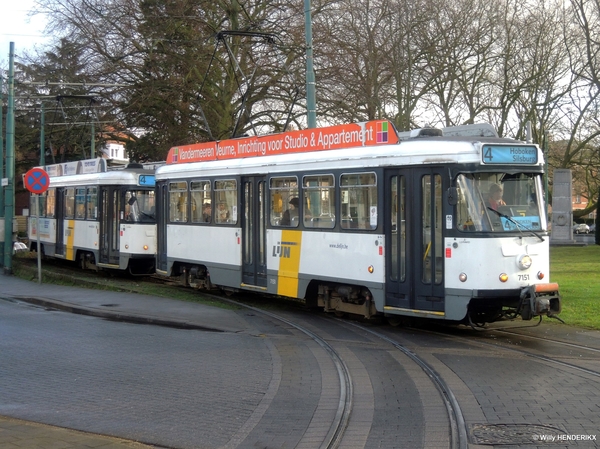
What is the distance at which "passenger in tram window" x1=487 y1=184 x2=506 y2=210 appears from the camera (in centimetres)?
1139

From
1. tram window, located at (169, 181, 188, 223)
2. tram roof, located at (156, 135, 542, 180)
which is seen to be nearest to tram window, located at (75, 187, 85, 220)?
tram window, located at (169, 181, 188, 223)

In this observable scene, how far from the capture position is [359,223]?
1284 centimetres

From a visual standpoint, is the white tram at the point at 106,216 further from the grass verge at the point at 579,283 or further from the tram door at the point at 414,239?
the tram door at the point at 414,239

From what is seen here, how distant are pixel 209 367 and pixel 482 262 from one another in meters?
4.07

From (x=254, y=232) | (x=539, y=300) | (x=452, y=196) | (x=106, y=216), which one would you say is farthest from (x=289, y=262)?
(x=106, y=216)

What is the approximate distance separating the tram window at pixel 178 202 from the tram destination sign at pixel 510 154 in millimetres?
8470

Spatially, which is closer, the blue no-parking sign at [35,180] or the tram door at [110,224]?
the blue no-parking sign at [35,180]

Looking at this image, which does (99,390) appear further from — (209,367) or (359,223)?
(359,223)

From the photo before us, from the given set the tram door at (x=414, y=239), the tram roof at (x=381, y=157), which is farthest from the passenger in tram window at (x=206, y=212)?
the tram door at (x=414, y=239)

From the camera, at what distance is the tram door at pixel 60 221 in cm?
2647

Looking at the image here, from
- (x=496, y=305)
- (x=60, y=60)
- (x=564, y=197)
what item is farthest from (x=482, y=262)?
(x=564, y=197)

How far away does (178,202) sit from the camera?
18.4m

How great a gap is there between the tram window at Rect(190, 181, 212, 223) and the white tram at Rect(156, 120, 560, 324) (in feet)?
2.00

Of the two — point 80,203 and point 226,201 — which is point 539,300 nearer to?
point 226,201
